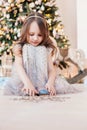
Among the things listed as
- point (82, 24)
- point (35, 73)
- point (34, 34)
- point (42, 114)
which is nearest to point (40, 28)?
point (34, 34)

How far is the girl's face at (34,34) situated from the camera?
0.92 meters

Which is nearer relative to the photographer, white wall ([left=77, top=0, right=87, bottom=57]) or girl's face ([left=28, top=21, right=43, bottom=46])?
girl's face ([left=28, top=21, right=43, bottom=46])

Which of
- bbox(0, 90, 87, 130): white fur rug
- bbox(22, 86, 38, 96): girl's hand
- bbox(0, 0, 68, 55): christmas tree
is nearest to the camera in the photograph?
bbox(0, 90, 87, 130): white fur rug

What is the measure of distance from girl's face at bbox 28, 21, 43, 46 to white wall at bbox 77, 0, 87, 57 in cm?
265

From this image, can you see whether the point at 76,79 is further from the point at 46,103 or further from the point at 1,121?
the point at 1,121

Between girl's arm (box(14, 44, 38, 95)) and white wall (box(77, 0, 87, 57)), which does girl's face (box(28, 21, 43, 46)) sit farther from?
white wall (box(77, 0, 87, 57))

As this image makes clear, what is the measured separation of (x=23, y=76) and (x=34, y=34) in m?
0.15

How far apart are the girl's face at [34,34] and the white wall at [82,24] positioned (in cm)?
265

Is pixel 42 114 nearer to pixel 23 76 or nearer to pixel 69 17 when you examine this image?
pixel 23 76

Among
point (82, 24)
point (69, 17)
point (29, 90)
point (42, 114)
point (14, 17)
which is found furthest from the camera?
point (69, 17)

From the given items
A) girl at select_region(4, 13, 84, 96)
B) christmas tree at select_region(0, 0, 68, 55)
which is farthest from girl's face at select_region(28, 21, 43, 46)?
christmas tree at select_region(0, 0, 68, 55)

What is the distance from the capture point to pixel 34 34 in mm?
921

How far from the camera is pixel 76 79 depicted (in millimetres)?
1325

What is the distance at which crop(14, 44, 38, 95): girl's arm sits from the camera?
837 millimetres
